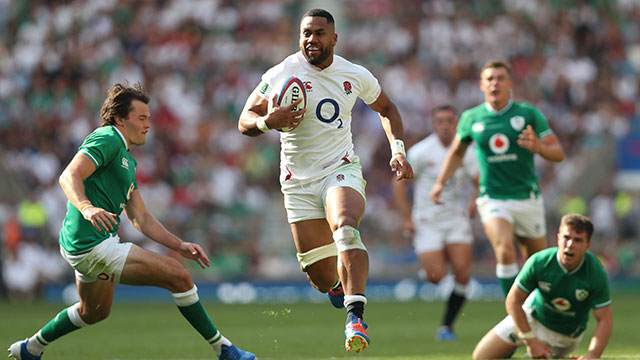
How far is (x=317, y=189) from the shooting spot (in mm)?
8258

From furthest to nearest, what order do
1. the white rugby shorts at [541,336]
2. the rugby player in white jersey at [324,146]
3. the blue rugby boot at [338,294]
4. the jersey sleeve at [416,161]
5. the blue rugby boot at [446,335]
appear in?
1. the jersey sleeve at [416,161]
2. the blue rugby boot at [446,335]
3. the blue rugby boot at [338,294]
4. the white rugby shorts at [541,336]
5. the rugby player in white jersey at [324,146]

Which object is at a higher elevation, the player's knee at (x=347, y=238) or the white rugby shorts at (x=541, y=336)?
the player's knee at (x=347, y=238)

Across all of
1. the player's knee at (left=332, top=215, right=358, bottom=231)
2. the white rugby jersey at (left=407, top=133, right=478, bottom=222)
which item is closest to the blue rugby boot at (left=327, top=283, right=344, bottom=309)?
the player's knee at (left=332, top=215, right=358, bottom=231)

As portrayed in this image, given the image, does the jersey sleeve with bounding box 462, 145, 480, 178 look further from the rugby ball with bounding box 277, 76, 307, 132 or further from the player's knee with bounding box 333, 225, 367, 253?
the player's knee with bounding box 333, 225, 367, 253

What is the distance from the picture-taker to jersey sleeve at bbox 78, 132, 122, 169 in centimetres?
725

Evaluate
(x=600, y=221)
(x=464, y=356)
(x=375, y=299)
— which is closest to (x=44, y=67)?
(x=375, y=299)

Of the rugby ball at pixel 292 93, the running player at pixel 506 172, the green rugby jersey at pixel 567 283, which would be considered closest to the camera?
the rugby ball at pixel 292 93

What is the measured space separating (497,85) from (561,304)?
3.04 meters

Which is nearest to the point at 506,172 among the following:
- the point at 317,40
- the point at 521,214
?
the point at 521,214

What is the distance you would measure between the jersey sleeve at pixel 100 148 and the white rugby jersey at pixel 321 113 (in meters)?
1.42

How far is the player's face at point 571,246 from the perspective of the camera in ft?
26.1

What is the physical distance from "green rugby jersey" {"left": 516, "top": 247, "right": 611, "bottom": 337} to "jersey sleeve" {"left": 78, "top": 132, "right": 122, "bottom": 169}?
3.64m

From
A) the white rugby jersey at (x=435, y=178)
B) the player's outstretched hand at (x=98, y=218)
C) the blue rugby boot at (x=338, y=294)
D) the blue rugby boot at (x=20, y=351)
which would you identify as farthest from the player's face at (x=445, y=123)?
the player's outstretched hand at (x=98, y=218)

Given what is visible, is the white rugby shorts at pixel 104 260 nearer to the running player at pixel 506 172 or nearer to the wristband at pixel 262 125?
the wristband at pixel 262 125
